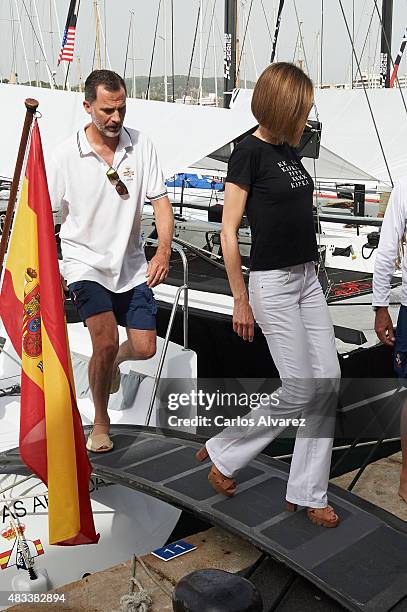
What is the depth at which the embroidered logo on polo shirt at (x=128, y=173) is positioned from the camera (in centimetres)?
373

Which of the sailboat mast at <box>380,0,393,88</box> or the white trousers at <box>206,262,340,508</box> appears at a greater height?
the sailboat mast at <box>380,0,393,88</box>

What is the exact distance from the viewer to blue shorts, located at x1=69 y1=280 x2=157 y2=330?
3.72 m

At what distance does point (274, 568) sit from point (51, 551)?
4.99 ft

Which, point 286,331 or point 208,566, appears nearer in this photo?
point 286,331

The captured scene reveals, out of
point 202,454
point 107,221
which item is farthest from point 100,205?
point 202,454

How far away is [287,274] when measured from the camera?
9.82 ft

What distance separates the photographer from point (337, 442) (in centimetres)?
589

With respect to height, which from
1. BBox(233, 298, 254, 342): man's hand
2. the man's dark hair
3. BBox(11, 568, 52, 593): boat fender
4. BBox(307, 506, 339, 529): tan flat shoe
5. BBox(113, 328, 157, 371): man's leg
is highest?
the man's dark hair

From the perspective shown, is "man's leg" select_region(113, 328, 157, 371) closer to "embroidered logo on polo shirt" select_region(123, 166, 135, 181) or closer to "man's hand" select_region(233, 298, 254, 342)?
"embroidered logo on polo shirt" select_region(123, 166, 135, 181)

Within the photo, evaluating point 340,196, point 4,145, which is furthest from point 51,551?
point 340,196

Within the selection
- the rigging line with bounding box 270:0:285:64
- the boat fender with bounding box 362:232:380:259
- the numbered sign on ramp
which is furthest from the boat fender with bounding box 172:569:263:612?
the rigging line with bounding box 270:0:285:64

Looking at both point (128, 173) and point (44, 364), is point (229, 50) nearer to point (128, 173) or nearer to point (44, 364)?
point (128, 173)

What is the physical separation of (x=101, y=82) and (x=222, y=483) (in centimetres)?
193

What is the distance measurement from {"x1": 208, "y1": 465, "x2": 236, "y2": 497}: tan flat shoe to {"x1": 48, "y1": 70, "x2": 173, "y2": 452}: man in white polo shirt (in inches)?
31.8
